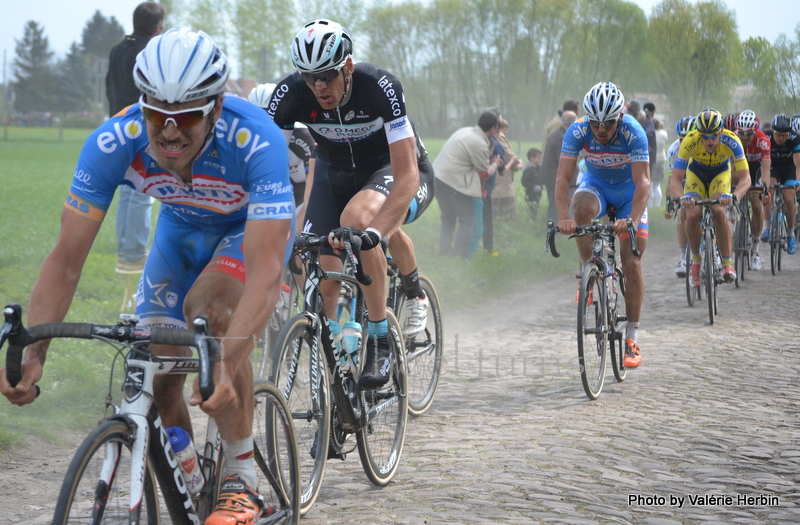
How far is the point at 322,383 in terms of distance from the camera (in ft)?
13.8

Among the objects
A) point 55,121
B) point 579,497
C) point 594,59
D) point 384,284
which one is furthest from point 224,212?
point 55,121

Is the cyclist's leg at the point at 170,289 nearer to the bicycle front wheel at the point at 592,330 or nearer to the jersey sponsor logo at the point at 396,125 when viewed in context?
the jersey sponsor logo at the point at 396,125

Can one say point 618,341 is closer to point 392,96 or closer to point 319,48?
point 392,96

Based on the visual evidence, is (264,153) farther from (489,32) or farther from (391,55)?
(391,55)

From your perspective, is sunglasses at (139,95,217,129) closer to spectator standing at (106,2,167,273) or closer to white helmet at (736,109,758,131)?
spectator standing at (106,2,167,273)

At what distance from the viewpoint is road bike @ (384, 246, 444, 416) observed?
20.1 ft

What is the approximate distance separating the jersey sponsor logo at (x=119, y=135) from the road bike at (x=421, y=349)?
3029mm

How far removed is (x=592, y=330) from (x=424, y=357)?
161cm

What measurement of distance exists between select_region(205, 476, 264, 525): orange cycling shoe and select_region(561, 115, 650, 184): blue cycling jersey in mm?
5254

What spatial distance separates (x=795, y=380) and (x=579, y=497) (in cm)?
402

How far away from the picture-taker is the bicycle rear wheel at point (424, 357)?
6.27 meters

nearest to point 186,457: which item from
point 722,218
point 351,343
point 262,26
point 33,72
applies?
point 351,343

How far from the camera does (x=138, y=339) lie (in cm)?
265

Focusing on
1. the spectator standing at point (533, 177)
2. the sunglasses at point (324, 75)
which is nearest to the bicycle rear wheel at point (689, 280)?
the spectator standing at point (533, 177)
